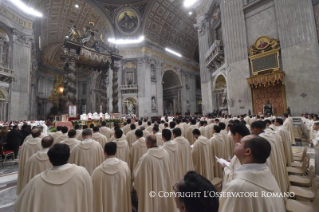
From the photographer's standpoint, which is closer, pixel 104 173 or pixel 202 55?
pixel 104 173

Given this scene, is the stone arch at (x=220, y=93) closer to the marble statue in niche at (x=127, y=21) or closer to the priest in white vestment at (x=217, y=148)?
the priest in white vestment at (x=217, y=148)

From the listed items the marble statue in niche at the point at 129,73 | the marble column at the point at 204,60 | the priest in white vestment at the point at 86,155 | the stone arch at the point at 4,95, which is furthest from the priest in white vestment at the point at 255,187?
the marble statue in niche at the point at 129,73

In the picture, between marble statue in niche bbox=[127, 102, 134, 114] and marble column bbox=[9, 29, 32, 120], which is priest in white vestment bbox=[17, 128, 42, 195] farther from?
marble statue in niche bbox=[127, 102, 134, 114]

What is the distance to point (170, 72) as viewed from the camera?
87.9 ft

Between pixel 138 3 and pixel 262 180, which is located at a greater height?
pixel 138 3

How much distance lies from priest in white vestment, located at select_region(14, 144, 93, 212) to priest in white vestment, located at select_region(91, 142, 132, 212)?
30cm

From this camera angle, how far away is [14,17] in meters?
14.1

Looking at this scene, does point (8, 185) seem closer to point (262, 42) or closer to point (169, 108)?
point (262, 42)

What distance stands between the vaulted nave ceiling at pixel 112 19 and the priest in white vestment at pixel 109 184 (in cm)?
2295

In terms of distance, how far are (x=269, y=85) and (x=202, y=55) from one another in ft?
29.3

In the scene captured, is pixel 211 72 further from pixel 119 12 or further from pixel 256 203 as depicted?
pixel 256 203

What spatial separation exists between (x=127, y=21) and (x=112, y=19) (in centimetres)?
207

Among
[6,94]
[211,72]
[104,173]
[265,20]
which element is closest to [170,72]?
[211,72]

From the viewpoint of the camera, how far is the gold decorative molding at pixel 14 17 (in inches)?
515
